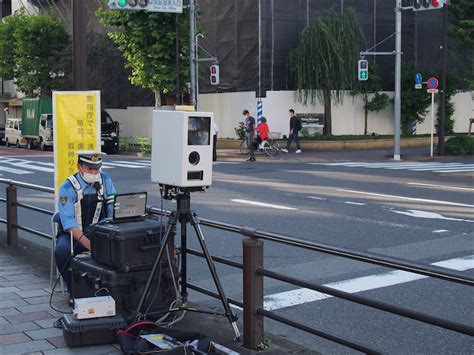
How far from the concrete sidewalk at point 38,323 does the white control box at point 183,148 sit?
1323mm

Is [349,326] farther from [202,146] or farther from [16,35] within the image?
[16,35]

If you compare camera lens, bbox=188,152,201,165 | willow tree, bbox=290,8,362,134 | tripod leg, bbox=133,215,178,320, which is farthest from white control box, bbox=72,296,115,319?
willow tree, bbox=290,8,362,134

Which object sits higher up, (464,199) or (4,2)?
(4,2)

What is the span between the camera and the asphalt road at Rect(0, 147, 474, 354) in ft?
20.9

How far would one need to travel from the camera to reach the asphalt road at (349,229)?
20.9 feet

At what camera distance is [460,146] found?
29922 millimetres

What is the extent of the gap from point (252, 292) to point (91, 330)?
134 cm

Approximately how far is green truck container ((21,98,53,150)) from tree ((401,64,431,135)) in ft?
69.6

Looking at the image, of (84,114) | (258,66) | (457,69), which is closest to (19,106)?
(258,66)

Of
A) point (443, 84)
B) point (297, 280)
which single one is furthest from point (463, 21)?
point (297, 280)

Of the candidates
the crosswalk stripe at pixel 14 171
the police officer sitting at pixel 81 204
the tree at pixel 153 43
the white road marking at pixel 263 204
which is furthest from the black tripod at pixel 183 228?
the tree at pixel 153 43

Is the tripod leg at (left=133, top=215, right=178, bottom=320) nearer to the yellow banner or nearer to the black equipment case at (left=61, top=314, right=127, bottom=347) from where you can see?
the black equipment case at (left=61, top=314, right=127, bottom=347)

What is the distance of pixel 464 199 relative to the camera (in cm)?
1518

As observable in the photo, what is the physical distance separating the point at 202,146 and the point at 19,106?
201 feet
